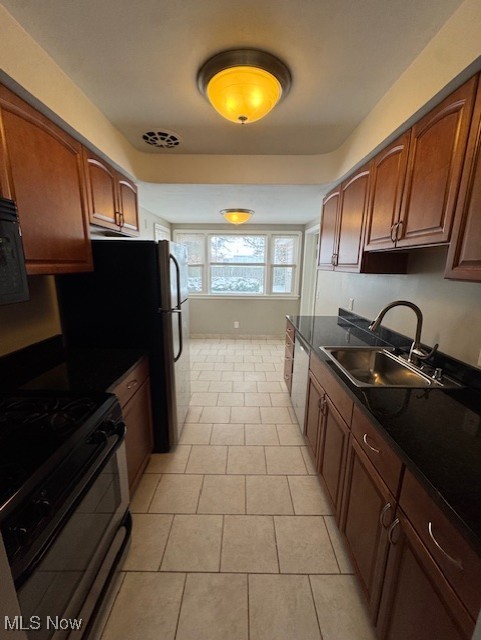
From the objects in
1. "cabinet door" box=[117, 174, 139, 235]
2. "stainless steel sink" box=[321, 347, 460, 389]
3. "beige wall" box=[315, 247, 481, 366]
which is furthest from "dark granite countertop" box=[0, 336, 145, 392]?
"beige wall" box=[315, 247, 481, 366]

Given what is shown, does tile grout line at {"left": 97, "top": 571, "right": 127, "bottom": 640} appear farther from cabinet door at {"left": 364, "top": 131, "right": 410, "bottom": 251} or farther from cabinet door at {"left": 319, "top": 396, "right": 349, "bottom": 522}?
cabinet door at {"left": 364, "top": 131, "right": 410, "bottom": 251}

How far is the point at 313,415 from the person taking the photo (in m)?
2.00

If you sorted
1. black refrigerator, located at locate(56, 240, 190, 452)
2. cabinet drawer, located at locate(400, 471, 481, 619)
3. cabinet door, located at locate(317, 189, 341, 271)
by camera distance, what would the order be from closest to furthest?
cabinet drawer, located at locate(400, 471, 481, 619) < black refrigerator, located at locate(56, 240, 190, 452) < cabinet door, located at locate(317, 189, 341, 271)

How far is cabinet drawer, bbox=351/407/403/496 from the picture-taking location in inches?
36.6

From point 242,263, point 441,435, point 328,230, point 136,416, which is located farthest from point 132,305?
point 242,263

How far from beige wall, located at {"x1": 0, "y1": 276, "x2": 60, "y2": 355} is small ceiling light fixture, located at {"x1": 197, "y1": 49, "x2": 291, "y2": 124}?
5.08ft

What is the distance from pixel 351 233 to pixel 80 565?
246 cm

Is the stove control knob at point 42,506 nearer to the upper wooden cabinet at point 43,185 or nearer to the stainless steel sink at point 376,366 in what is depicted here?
the upper wooden cabinet at point 43,185

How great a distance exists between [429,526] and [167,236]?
4.93 m

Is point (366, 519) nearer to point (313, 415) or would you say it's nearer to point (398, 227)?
point (313, 415)

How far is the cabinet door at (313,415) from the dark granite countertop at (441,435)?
366 millimetres

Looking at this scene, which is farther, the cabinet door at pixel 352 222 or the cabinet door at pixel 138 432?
the cabinet door at pixel 352 222
